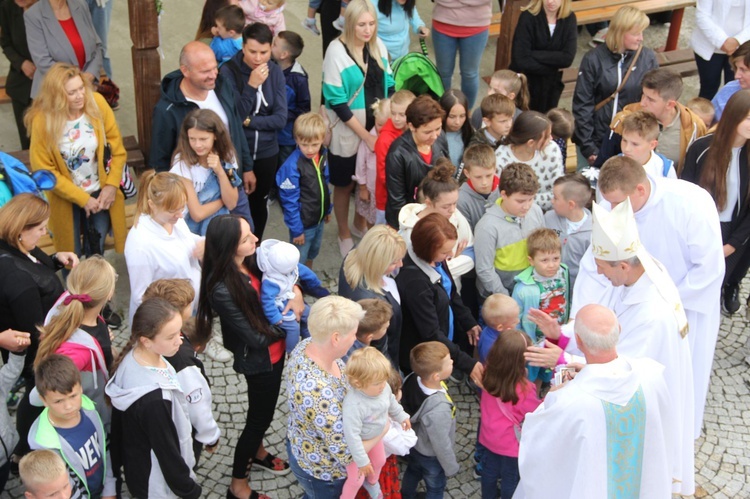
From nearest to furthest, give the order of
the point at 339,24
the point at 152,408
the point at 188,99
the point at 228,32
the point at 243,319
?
the point at 152,408
the point at 243,319
the point at 188,99
the point at 228,32
the point at 339,24

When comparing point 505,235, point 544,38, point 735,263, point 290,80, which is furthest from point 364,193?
point 735,263

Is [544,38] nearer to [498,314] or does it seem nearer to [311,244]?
[311,244]

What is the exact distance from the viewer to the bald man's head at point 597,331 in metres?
4.54

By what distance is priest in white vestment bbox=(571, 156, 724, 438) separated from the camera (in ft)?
19.1

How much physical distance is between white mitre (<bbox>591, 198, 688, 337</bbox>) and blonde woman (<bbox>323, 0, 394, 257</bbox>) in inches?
99.2

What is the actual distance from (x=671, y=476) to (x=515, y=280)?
161 cm

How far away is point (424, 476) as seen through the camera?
5328 millimetres

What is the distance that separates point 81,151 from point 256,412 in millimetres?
2239

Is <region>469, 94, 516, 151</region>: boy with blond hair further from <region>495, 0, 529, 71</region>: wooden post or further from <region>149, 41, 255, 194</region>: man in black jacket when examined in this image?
<region>495, 0, 529, 71</region>: wooden post

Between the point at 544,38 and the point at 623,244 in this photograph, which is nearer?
the point at 623,244

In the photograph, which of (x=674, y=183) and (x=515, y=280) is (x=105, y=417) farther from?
(x=674, y=183)

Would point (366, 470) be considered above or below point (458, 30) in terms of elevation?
below

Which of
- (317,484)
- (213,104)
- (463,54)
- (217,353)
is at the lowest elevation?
(217,353)


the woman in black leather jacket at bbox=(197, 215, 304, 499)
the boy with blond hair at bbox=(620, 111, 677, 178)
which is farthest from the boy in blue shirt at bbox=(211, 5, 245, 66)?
the boy with blond hair at bbox=(620, 111, 677, 178)
